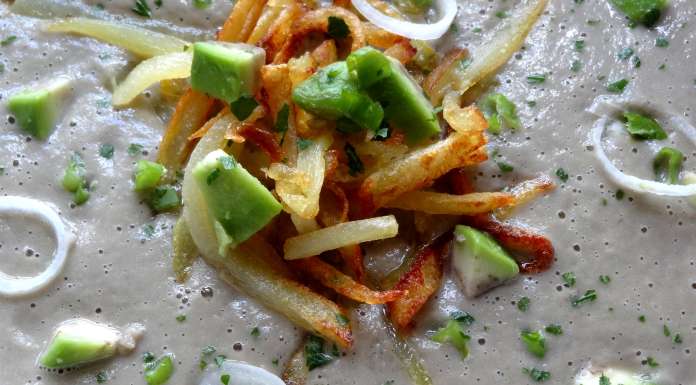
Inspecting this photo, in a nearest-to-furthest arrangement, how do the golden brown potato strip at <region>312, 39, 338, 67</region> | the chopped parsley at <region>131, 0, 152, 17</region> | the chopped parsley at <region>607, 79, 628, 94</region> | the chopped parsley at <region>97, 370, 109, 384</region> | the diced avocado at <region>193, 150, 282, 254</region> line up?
the diced avocado at <region>193, 150, 282, 254</region> < the chopped parsley at <region>97, 370, 109, 384</region> < the golden brown potato strip at <region>312, 39, 338, 67</region> < the chopped parsley at <region>607, 79, 628, 94</region> < the chopped parsley at <region>131, 0, 152, 17</region>

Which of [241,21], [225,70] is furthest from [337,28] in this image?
[225,70]

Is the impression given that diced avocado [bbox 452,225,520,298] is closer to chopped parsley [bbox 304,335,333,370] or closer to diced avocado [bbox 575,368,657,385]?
diced avocado [bbox 575,368,657,385]

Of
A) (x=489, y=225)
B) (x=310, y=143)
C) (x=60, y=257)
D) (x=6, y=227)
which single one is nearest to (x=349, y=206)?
(x=310, y=143)

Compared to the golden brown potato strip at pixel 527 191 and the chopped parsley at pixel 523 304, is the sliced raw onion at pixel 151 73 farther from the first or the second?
the chopped parsley at pixel 523 304

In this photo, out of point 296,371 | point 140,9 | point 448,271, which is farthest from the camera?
point 140,9

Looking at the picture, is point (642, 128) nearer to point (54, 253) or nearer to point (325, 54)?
point (325, 54)

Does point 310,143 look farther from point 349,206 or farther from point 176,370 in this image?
point 176,370

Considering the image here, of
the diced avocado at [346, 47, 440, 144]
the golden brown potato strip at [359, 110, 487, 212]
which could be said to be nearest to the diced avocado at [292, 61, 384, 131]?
Result: the diced avocado at [346, 47, 440, 144]
